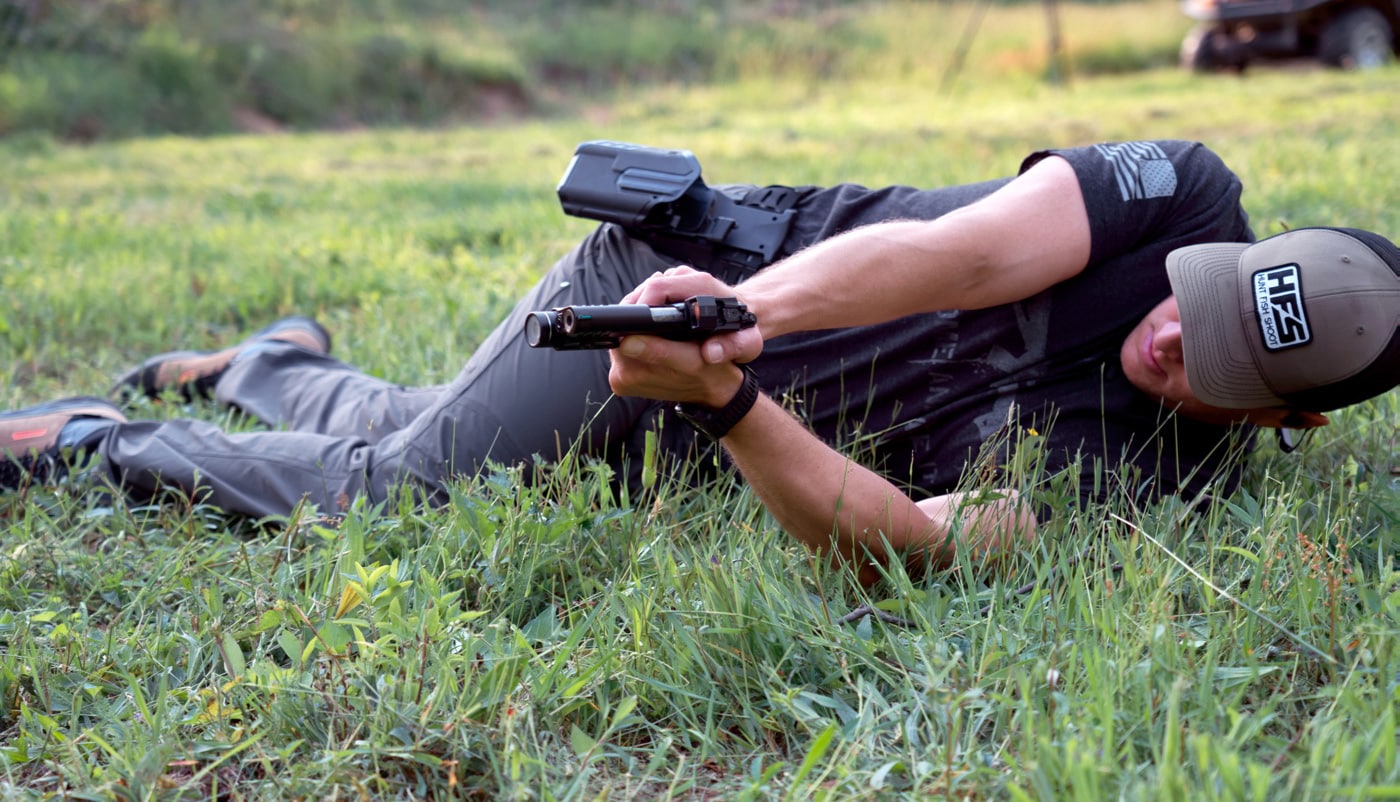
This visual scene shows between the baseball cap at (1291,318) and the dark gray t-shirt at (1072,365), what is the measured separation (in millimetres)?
138

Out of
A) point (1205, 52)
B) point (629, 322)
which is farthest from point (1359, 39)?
point (629, 322)

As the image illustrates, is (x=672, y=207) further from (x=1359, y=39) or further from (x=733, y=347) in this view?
(x=1359, y=39)

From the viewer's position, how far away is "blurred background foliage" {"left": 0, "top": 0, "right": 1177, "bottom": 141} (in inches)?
462

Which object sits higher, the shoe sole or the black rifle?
the black rifle

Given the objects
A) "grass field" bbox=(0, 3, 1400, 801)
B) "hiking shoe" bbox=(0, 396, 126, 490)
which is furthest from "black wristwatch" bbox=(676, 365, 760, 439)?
"hiking shoe" bbox=(0, 396, 126, 490)

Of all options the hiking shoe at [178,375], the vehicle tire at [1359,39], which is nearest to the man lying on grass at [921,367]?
the hiking shoe at [178,375]

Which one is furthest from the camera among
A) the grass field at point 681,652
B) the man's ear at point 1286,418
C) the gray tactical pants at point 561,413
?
the gray tactical pants at point 561,413

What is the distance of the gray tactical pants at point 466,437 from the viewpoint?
240 cm

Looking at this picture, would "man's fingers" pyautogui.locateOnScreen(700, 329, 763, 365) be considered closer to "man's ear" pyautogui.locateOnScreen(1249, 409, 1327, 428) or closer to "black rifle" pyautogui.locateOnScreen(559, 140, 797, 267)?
"black rifle" pyautogui.locateOnScreen(559, 140, 797, 267)

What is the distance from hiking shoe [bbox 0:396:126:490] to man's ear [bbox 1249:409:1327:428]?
2321 mm

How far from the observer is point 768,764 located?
1.55 m

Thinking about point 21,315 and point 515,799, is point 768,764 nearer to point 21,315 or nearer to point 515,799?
point 515,799

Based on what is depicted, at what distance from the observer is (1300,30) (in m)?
14.4

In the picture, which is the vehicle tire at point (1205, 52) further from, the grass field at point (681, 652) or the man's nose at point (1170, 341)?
the man's nose at point (1170, 341)
